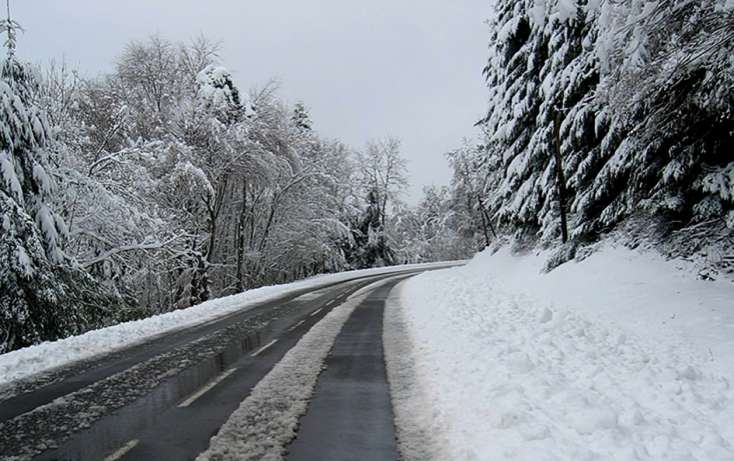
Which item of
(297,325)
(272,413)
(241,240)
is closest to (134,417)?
(272,413)

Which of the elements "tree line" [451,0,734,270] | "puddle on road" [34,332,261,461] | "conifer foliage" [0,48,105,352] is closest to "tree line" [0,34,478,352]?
"conifer foliage" [0,48,105,352]

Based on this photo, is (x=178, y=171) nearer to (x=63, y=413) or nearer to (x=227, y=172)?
(x=227, y=172)

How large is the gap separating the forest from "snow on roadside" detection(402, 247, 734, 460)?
1.42 m

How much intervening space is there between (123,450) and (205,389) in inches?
86.3

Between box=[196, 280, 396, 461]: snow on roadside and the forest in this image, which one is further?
the forest

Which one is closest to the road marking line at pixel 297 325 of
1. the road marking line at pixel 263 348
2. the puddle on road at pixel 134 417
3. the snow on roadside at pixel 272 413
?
the road marking line at pixel 263 348

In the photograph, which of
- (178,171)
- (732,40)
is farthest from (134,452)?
(178,171)

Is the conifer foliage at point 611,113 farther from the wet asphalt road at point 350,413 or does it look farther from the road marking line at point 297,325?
the road marking line at point 297,325

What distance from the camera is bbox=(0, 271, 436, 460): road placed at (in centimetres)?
514

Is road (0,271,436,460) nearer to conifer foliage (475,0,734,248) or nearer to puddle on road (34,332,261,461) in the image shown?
puddle on road (34,332,261,461)

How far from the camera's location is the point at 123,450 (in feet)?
16.5

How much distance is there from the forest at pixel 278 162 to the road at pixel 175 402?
458 centimetres

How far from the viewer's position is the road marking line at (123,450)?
4.86 m

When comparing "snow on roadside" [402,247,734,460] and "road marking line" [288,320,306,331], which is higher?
"road marking line" [288,320,306,331]
